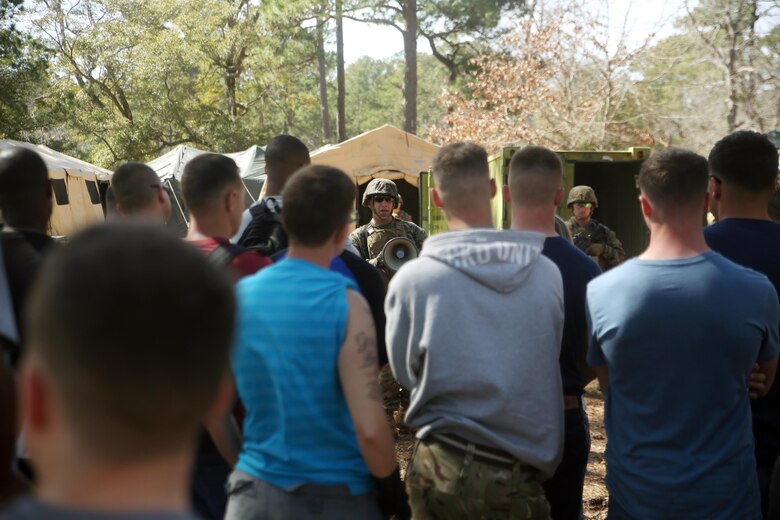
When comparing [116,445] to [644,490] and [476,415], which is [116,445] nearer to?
[476,415]

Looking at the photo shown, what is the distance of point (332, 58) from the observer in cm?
4066

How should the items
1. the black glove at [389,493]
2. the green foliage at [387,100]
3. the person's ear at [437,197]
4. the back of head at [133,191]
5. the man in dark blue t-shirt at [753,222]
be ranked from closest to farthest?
the black glove at [389,493]
the person's ear at [437,197]
the man in dark blue t-shirt at [753,222]
the back of head at [133,191]
the green foliage at [387,100]

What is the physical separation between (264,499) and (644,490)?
1.45 metres

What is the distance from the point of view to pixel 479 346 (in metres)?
2.84

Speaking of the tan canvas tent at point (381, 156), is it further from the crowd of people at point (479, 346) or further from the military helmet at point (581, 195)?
the crowd of people at point (479, 346)

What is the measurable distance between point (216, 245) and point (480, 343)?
1120 millimetres

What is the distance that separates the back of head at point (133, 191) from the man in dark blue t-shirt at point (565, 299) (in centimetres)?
172

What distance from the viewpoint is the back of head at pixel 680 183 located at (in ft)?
9.91

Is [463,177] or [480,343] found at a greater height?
[463,177]

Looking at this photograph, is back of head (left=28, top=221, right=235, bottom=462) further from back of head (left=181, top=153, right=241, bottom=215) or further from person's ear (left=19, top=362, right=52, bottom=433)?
back of head (left=181, top=153, right=241, bottom=215)

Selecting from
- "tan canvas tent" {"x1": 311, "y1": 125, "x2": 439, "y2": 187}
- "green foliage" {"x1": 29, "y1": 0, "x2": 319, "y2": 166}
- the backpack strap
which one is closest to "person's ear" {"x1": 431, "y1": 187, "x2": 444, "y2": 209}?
the backpack strap

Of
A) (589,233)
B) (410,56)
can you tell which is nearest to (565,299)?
(589,233)

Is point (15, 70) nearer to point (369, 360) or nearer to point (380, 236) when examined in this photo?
point (380, 236)

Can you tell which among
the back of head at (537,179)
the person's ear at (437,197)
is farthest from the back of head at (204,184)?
the back of head at (537,179)
